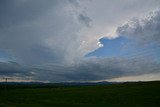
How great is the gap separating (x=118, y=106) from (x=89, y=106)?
14.9 feet

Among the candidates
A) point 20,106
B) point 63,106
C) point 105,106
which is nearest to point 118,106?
point 105,106

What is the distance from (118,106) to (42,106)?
1194 centimetres

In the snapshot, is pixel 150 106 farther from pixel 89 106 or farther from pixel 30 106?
pixel 30 106

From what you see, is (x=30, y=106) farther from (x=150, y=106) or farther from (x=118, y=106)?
(x=150, y=106)

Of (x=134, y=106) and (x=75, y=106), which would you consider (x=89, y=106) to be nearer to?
(x=75, y=106)

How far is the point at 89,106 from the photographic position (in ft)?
132

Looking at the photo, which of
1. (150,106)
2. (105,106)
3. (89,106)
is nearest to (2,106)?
(89,106)

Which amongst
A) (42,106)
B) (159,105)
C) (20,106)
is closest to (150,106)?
(159,105)

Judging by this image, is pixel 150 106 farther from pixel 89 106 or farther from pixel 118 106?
pixel 89 106

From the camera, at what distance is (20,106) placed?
41.1 meters

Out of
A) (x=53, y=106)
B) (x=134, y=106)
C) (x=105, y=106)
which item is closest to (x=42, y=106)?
(x=53, y=106)

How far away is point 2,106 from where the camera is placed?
4088 cm

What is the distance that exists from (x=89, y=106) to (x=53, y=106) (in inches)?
224

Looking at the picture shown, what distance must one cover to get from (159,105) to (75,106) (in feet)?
43.9
